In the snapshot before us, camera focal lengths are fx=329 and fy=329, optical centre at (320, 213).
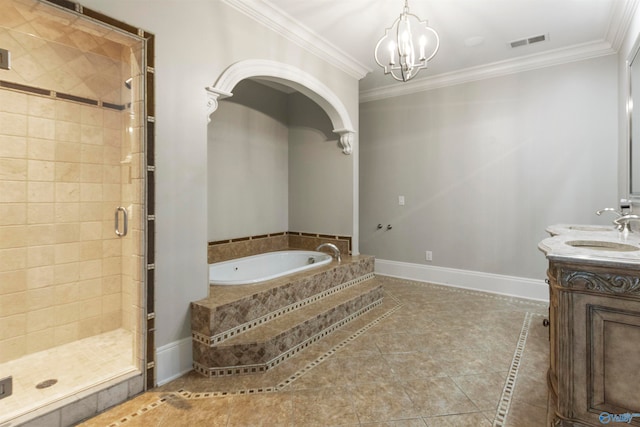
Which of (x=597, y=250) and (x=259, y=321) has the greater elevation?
(x=597, y=250)

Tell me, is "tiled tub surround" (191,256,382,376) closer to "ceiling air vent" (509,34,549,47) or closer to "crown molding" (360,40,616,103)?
"crown molding" (360,40,616,103)

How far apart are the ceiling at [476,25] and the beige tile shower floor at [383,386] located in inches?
101

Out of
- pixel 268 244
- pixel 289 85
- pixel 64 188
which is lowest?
pixel 268 244

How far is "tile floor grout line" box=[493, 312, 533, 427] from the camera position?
65.4 inches

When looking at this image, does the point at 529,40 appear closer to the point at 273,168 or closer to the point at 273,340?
the point at 273,168

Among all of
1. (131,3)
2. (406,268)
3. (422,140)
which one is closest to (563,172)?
(422,140)

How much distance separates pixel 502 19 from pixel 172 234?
10.0ft

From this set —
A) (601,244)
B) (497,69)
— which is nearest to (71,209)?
(601,244)

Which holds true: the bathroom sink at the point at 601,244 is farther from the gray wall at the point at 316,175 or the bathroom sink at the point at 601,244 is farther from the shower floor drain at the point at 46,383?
the shower floor drain at the point at 46,383

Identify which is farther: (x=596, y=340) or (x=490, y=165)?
(x=490, y=165)

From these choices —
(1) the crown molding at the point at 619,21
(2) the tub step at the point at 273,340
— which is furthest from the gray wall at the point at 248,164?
(1) the crown molding at the point at 619,21

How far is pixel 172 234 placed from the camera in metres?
2.04

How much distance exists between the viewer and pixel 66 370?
2.07m

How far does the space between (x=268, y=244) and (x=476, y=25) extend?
9.99ft
